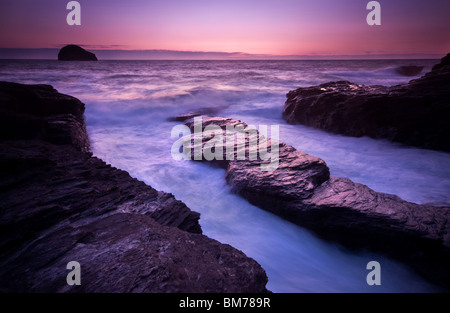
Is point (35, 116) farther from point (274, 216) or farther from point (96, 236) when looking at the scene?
point (274, 216)

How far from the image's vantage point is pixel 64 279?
1629 mm

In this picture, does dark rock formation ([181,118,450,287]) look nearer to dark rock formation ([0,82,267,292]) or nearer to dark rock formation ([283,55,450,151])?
dark rock formation ([0,82,267,292])

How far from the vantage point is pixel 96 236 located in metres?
2.07

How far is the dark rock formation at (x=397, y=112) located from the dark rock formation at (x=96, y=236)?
702 centimetres

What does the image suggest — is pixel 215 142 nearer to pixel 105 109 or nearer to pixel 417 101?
pixel 417 101

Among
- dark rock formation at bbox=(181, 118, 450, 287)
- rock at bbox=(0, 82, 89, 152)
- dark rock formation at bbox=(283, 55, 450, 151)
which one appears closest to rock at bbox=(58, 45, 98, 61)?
rock at bbox=(0, 82, 89, 152)

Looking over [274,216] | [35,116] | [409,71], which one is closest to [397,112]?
[274,216]

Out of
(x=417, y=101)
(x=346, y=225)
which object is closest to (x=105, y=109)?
(x=346, y=225)

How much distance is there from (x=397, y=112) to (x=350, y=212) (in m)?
5.35

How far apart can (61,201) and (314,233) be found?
3632mm

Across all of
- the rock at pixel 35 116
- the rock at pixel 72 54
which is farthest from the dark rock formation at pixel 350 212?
the rock at pixel 72 54

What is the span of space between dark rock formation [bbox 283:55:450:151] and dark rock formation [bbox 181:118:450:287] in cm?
392

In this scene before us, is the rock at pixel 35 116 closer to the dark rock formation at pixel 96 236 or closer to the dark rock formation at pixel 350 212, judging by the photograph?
the dark rock formation at pixel 96 236

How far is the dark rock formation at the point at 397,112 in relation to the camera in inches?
248
